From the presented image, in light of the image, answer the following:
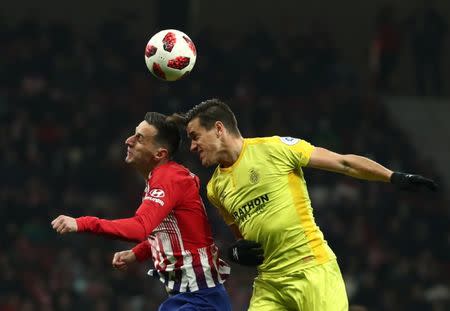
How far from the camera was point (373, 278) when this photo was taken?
1477cm

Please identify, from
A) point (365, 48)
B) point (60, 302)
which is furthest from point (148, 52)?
point (365, 48)

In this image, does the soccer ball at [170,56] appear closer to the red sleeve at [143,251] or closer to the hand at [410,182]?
the red sleeve at [143,251]

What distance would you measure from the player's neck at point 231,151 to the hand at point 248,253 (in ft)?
1.62

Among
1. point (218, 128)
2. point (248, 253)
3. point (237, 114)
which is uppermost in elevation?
point (218, 128)

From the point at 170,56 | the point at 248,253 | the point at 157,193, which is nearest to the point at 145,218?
the point at 157,193

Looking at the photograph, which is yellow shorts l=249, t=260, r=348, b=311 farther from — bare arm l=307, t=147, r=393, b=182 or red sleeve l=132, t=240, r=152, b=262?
red sleeve l=132, t=240, r=152, b=262

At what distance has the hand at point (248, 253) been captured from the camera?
21.5 feet

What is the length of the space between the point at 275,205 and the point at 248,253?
34cm

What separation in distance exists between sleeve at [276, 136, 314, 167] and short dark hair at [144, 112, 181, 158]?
64 cm

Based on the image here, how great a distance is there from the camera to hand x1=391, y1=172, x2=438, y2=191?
6.46 metres

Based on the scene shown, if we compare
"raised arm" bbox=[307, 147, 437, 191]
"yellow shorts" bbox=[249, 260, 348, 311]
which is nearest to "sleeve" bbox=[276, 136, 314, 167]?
"raised arm" bbox=[307, 147, 437, 191]

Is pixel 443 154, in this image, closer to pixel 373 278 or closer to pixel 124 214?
pixel 373 278

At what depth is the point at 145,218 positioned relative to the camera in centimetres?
628

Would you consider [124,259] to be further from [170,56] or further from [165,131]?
[170,56]
